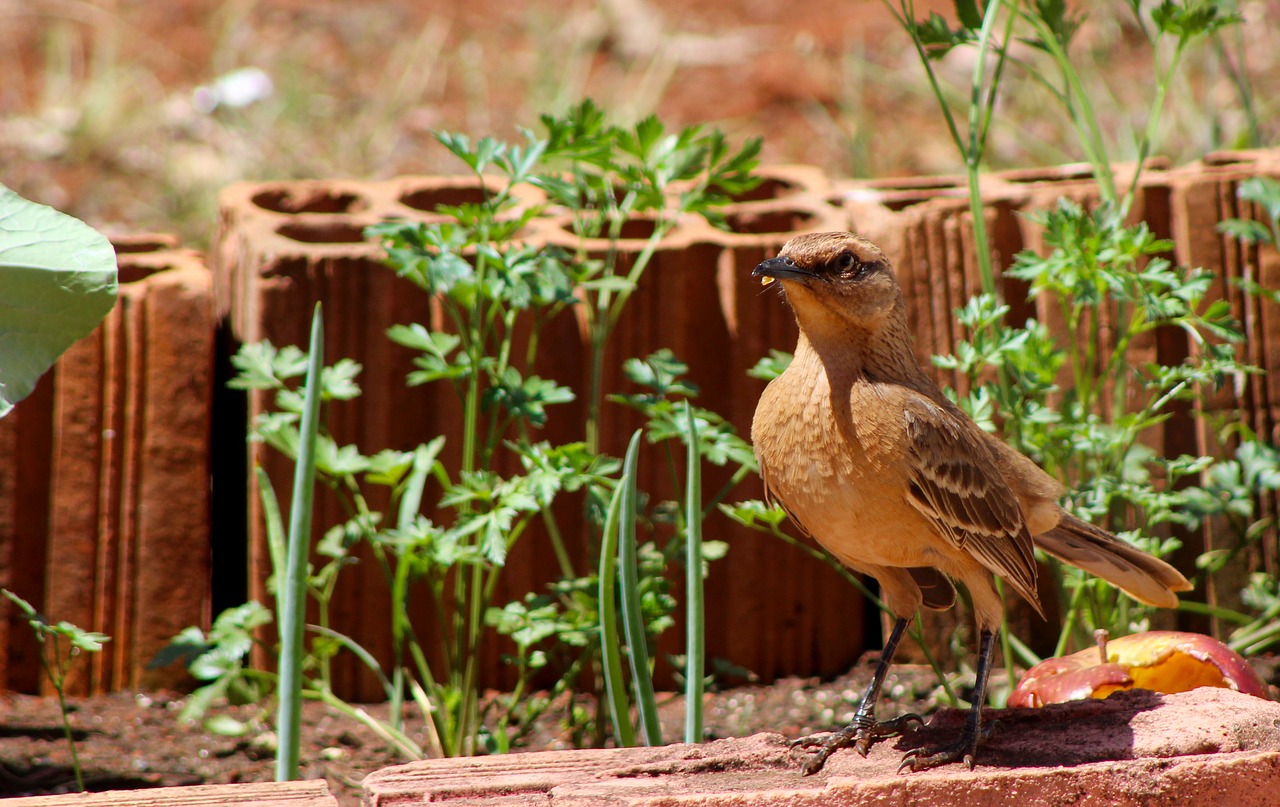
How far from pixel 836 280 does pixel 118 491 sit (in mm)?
2189

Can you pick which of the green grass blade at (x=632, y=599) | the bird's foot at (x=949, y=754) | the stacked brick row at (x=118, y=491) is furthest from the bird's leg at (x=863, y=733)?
the stacked brick row at (x=118, y=491)

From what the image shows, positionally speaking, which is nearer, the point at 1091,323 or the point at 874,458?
the point at 874,458

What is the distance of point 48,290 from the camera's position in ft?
9.14

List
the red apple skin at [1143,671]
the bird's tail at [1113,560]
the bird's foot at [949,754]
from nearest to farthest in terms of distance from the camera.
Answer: the bird's foot at [949,754], the red apple skin at [1143,671], the bird's tail at [1113,560]

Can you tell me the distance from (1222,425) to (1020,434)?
823 millimetres

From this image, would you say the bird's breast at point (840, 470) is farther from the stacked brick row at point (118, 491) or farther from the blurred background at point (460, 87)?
the blurred background at point (460, 87)

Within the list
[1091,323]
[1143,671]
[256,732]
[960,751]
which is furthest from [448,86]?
[960,751]

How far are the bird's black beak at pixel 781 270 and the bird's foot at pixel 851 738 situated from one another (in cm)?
94

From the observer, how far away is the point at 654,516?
11.9 ft

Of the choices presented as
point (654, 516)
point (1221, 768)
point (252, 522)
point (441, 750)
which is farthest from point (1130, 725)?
point (252, 522)

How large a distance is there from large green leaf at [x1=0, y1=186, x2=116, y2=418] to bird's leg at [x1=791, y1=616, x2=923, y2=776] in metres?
1.71

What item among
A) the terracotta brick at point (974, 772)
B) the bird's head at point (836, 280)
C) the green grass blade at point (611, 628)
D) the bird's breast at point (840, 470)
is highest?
the bird's head at point (836, 280)

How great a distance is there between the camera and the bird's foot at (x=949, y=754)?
8.70 feet

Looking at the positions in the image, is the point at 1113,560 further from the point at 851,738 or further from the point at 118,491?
the point at 118,491
